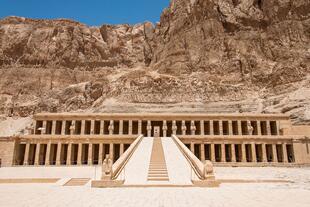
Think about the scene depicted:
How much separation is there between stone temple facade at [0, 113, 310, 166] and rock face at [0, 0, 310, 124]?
8.70 m

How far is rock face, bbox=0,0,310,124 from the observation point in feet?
193

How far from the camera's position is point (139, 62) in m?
95.8

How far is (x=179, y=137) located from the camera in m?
37.8

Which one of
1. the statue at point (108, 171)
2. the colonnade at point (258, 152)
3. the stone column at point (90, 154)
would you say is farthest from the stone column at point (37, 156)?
the statue at point (108, 171)

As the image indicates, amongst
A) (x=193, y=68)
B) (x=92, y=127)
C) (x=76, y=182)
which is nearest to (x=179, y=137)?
(x=92, y=127)

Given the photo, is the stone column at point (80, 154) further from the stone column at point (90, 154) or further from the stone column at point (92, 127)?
the stone column at point (92, 127)

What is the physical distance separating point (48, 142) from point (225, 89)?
133 ft

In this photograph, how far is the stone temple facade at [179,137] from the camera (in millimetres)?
35969

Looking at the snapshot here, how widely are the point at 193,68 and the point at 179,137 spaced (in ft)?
114

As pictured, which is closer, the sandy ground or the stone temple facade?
the sandy ground

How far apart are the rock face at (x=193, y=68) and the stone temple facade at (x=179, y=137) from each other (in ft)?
28.6

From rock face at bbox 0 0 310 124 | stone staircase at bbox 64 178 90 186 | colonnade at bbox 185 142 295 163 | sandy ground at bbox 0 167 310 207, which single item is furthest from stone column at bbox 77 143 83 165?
sandy ground at bbox 0 167 310 207

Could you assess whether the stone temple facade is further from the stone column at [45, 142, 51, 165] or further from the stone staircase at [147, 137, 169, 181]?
the stone staircase at [147, 137, 169, 181]

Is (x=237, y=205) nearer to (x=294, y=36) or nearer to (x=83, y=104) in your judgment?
(x=83, y=104)
